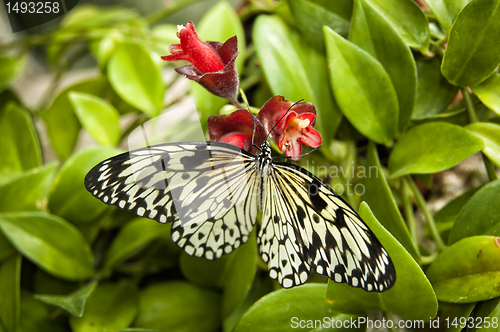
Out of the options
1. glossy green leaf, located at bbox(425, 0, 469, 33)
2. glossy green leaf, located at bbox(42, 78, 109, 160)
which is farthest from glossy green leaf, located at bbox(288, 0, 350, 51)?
glossy green leaf, located at bbox(42, 78, 109, 160)

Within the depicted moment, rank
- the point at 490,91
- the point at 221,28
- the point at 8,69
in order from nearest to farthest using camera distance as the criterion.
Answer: the point at 490,91, the point at 221,28, the point at 8,69

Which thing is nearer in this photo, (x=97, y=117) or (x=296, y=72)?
(x=296, y=72)

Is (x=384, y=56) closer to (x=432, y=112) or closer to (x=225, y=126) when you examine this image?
(x=432, y=112)

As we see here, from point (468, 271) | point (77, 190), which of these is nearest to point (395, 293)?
point (468, 271)

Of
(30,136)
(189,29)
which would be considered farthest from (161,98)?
(189,29)

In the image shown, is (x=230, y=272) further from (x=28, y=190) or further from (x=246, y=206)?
(x=28, y=190)

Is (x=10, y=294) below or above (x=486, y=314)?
below

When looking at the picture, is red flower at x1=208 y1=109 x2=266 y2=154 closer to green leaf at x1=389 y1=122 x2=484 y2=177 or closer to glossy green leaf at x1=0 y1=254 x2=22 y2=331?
green leaf at x1=389 y1=122 x2=484 y2=177
